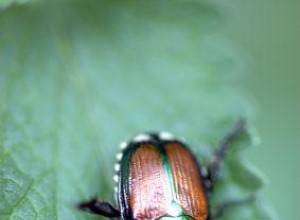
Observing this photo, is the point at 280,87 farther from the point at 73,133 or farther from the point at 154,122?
the point at 73,133

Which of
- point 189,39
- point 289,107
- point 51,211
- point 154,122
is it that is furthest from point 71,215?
point 289,107

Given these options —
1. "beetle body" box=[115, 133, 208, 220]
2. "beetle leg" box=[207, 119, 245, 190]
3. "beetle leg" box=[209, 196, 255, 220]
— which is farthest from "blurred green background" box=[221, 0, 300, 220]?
"beetle body" box=[115, 133, 208, 220]

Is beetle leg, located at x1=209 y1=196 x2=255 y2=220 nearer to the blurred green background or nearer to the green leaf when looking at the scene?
the green leaf

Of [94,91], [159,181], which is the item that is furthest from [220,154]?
[94,91]

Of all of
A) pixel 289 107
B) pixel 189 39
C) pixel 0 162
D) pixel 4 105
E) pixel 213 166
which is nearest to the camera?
pixel 0 162

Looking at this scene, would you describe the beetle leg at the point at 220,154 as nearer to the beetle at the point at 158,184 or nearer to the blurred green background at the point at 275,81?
the beetle at the point at 158,184

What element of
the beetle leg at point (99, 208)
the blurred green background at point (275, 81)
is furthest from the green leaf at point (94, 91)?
the blurred green background at point (275, 81)

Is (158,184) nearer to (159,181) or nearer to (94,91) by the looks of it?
(159,181)

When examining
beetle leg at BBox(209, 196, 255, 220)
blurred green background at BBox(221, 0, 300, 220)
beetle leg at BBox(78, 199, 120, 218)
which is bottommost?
beetle leg at BBox(78, 199, 120, 218)
